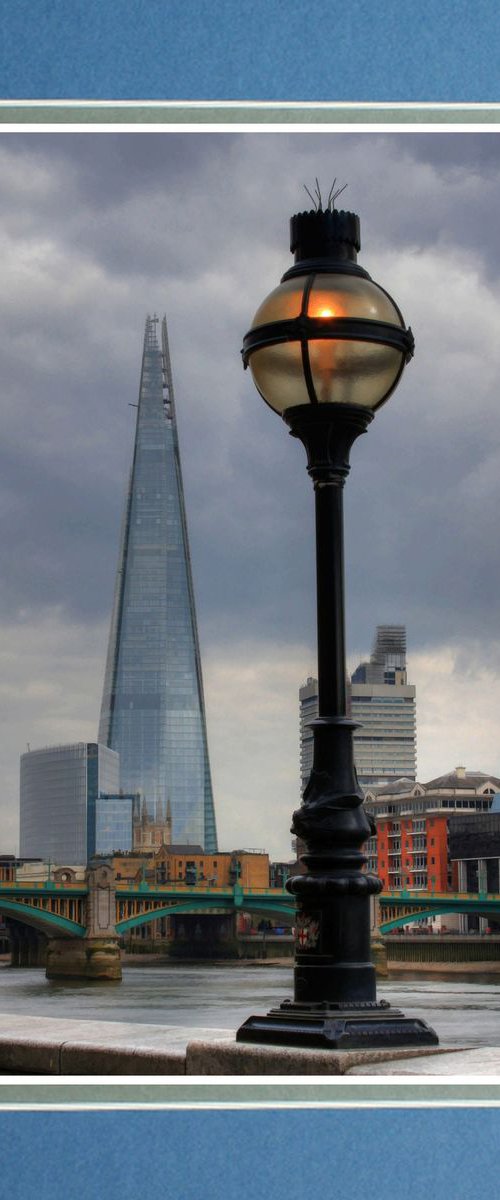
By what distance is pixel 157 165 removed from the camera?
41.7 m

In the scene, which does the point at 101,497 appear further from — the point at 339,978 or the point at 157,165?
the point at 339,978

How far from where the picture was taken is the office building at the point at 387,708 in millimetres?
60750

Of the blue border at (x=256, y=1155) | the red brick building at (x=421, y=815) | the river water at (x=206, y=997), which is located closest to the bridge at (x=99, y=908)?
the river water at (x=206, y=997)

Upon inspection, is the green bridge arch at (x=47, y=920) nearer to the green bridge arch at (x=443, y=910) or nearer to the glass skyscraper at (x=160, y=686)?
the green bridge arch at (x=443, y=910)

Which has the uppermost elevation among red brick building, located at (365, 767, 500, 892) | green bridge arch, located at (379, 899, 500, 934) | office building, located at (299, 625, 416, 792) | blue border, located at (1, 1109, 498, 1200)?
office building, located at (299, 625, 416, 792)

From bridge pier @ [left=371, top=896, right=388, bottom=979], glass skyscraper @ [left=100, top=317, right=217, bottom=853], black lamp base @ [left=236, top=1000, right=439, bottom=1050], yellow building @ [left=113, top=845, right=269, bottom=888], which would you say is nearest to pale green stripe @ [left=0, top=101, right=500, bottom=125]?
black lamp base @ [left=236, top=1000, right=439, bottom=1050]

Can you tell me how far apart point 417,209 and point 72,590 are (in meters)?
30.9

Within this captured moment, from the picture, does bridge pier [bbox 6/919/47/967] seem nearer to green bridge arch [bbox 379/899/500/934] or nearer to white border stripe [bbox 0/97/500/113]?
green bridge arch [bbox 379/899/500/934]

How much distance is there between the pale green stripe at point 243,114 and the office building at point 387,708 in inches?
2135

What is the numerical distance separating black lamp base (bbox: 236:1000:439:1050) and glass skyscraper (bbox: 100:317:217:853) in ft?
253

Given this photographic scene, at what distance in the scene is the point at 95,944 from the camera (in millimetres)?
44188

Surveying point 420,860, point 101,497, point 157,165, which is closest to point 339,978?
point 157,165

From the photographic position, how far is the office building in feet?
199

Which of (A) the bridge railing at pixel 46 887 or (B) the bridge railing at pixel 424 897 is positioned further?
(B) the bridge railing at pixel 424 897
